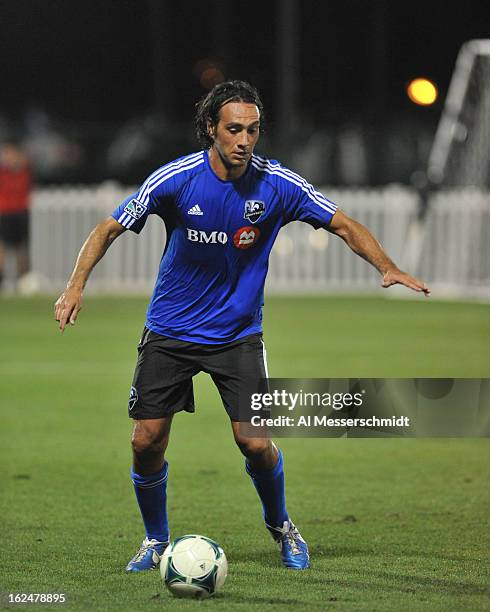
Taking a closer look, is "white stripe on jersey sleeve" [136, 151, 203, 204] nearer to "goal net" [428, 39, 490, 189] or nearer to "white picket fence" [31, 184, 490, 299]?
"goal net" [428, 39, 490, 189]

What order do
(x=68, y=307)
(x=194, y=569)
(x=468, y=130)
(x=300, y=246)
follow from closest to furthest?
(x=194, y=569)
(x=68, y=307)
(x=468, y=130)
(x=300, y=246)

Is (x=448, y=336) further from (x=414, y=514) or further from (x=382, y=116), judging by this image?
(x=382, y=116)

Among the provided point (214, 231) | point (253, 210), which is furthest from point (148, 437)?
point (253, 210)

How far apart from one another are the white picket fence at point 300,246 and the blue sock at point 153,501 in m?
16.2

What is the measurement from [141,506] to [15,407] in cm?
527

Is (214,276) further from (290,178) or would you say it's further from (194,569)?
(194,569)

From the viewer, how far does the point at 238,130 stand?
6184mm

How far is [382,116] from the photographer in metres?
38.6

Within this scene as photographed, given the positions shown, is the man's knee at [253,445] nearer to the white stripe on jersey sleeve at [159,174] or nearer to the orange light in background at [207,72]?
the white stripe on jersey sleeve at [159,174]

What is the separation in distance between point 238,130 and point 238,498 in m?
2.82

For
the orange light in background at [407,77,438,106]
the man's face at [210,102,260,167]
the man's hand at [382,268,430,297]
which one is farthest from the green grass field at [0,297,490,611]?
the orange light in background at [407,77,438,106]

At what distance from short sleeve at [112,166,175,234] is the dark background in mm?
26898

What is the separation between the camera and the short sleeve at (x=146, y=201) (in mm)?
6223

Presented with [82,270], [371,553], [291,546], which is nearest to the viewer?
[82,270]
